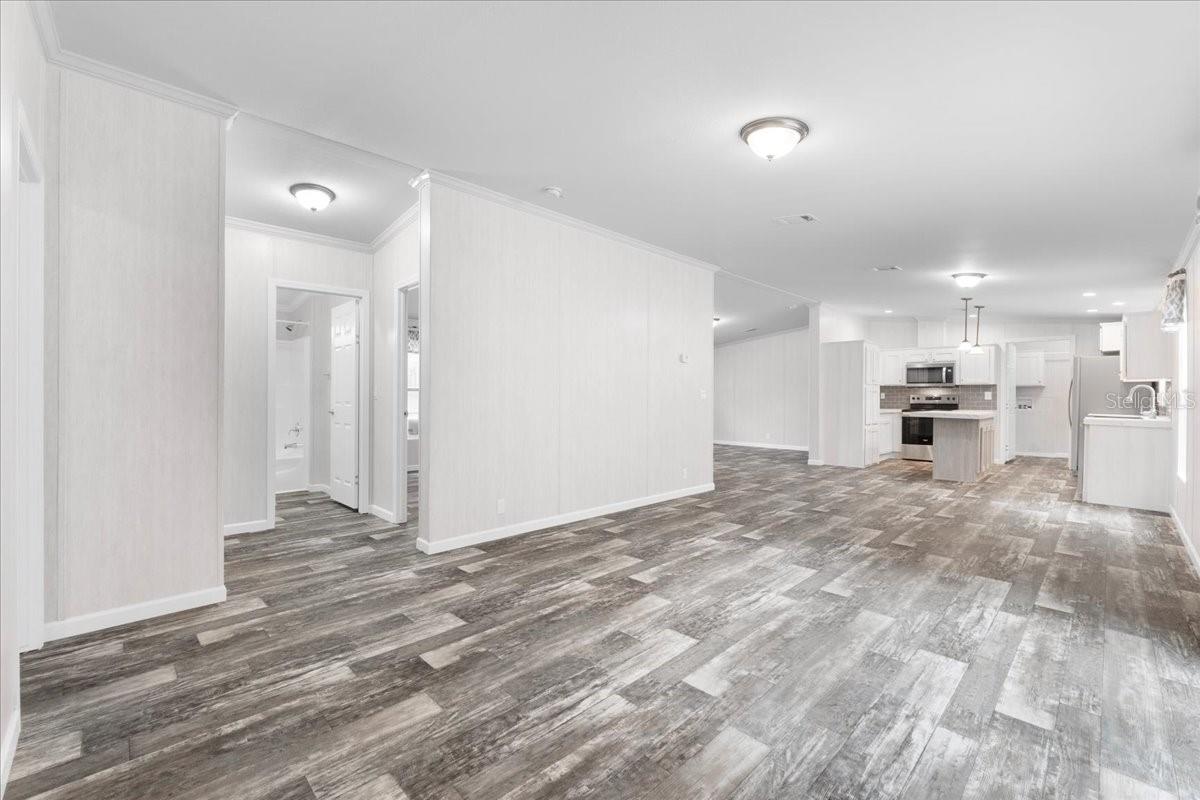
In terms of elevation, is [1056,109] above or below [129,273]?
above

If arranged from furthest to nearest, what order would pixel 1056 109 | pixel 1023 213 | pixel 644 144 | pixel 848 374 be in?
pixel 848 374 < pixel 1023 213 < pixel 644 144 < pixel 1056 109

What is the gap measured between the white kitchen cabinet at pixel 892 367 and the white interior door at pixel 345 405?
31.6 ft

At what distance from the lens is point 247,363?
4.73m

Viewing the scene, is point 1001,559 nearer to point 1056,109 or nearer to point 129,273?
point 1056,109

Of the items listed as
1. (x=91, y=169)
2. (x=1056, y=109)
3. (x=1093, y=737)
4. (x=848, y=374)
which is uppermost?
(x=1056, y=109)

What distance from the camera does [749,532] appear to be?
4660mm

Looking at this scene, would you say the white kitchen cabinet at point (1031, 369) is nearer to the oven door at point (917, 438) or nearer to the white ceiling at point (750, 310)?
the oven door at point (917, 438)

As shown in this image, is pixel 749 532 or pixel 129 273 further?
pixel 749 532

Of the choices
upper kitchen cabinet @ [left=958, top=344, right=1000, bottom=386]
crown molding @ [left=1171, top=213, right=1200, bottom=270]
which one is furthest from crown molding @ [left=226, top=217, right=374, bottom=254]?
upper kitchen cabinet @ [left=958, top=344, right=1000, bottom=386]

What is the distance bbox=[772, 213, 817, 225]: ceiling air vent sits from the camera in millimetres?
4754

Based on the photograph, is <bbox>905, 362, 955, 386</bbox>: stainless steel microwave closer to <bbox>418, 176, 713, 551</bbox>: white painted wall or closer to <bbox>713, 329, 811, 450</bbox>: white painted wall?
<bbox>713, 329, 811, 450</bbox>: white painted wall

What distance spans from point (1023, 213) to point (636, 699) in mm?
4974

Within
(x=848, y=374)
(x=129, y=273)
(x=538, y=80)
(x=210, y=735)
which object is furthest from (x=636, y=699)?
(x=848, y=374)

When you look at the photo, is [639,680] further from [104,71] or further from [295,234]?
[295,234]
